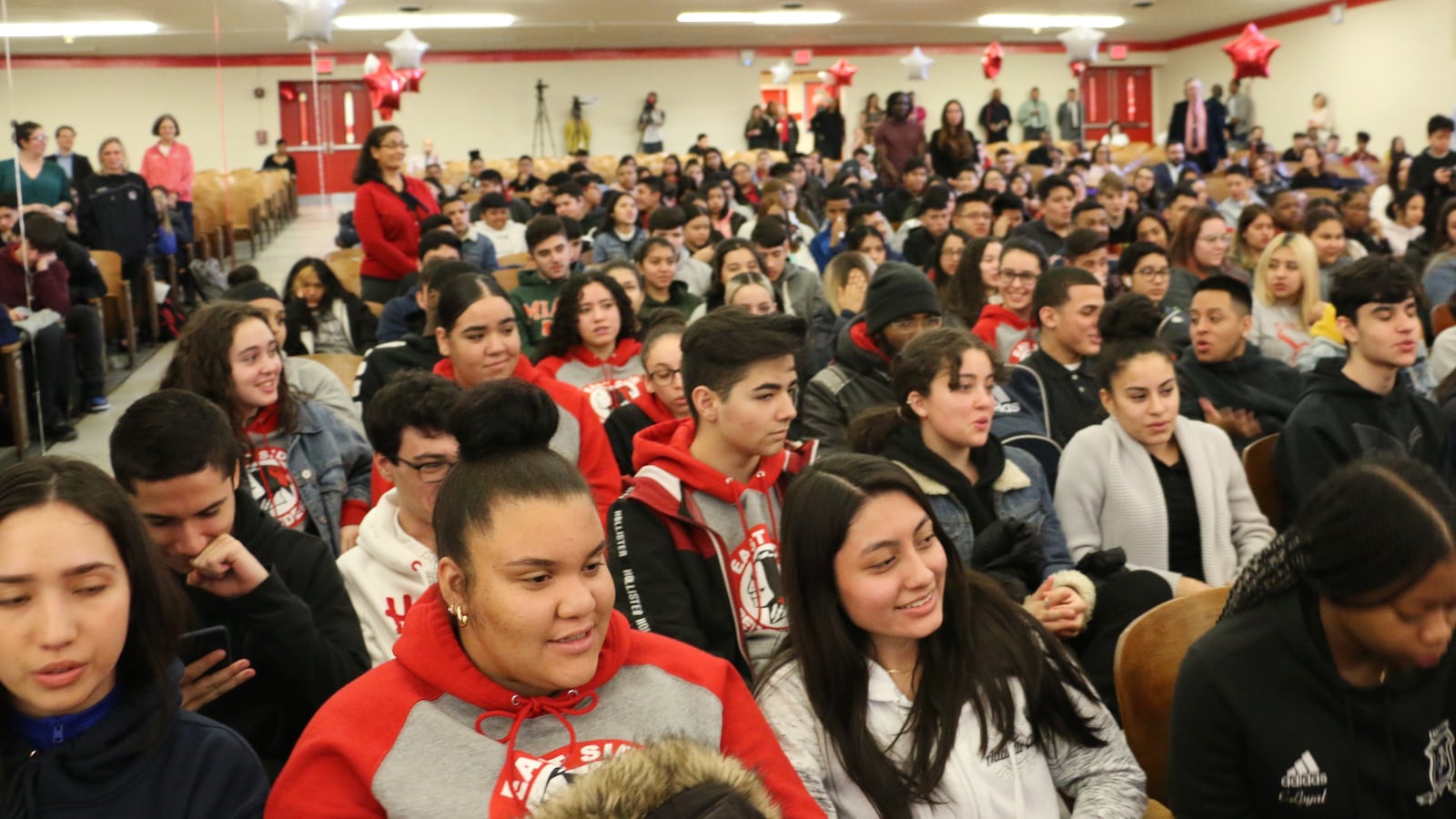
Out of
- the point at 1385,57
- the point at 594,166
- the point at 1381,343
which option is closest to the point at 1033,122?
the point at 1385,57

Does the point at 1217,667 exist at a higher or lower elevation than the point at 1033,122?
lower

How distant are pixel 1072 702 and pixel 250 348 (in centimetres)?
211

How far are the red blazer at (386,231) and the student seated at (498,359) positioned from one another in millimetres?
2993

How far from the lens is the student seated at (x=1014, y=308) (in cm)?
448

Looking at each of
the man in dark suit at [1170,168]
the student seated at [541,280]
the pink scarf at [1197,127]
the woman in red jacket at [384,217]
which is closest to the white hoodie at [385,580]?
the student seated at [541,280]

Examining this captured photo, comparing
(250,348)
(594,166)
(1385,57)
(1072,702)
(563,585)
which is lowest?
(1072,702)

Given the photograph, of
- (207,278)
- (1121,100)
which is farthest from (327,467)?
(1121,100)

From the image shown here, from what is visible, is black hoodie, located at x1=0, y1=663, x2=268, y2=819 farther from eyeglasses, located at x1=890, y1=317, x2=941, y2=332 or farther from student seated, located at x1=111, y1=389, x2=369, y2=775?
eyeglasses, located at x1=890, y1=317, x2=941, y2=332

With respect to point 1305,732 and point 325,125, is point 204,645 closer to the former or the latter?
point 1305,732

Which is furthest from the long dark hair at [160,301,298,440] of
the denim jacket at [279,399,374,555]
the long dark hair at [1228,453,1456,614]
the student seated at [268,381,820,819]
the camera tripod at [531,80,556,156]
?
the camera tripod at [531,80,556,156]

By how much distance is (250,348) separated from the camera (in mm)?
2996

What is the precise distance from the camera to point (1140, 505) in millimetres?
2930

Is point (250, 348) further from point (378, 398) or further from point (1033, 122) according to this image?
point (1033, 122)

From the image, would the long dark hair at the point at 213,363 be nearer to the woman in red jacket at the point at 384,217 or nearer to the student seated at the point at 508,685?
the student seated at the point at 508,685
